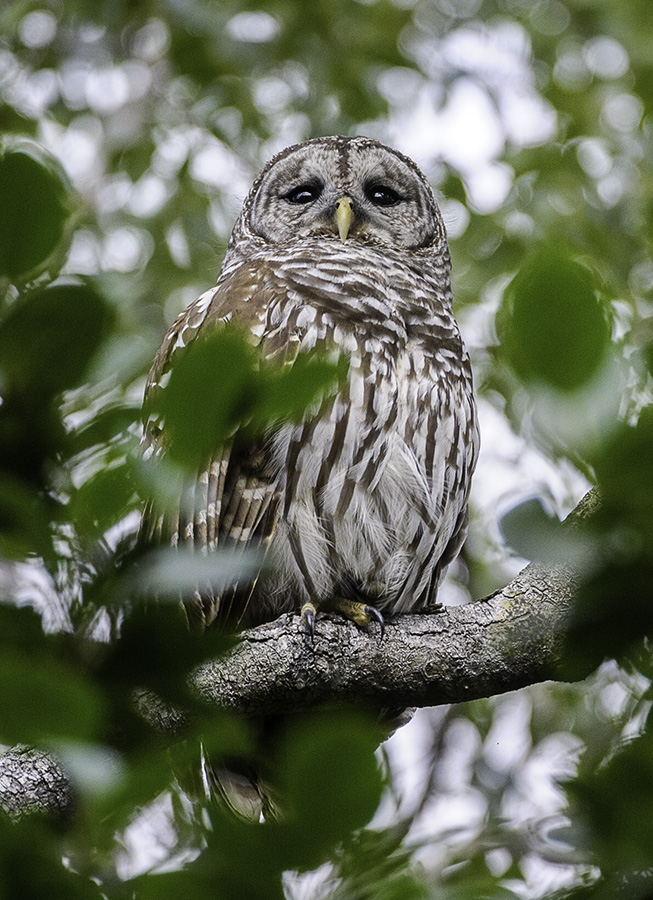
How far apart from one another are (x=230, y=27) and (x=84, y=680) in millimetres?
3690

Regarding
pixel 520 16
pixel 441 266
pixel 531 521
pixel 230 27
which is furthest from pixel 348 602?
pixel 520 16

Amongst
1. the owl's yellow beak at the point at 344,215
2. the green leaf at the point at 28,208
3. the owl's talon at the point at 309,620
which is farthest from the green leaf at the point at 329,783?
the owl's yellow beak at the point at 344,215

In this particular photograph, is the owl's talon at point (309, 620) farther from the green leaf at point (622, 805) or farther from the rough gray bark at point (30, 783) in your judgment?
the green leaf at point (622, 805)

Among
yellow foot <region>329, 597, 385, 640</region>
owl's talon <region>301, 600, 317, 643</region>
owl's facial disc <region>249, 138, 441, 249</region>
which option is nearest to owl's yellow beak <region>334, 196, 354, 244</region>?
owl's facial disc <region>249, 138, 441, 249</region>

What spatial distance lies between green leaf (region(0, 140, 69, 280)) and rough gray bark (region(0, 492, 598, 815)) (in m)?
1.13

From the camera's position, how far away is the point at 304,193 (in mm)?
3475

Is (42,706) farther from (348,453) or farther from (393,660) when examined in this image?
(348,453)

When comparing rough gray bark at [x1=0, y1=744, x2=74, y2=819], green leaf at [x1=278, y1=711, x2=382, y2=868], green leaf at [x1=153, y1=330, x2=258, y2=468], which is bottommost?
rough gray bark at [x1=0, y1=744, x2=74, y2=819]

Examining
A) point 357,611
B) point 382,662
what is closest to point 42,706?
point 382,662

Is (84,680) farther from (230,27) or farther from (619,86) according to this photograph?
(619,86)

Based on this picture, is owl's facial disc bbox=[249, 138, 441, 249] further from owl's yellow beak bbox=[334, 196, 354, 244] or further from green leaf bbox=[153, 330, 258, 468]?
green leaf bbox=[153, 330, 258, 468]

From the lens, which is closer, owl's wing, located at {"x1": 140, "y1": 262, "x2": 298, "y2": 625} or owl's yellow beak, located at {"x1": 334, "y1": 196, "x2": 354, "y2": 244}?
owl's wing, located at {"x1": 140, "y1": 262, "x2": 298, "y2": 625}

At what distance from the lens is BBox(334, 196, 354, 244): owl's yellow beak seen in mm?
3176

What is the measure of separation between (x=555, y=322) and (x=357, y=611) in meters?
1.63
